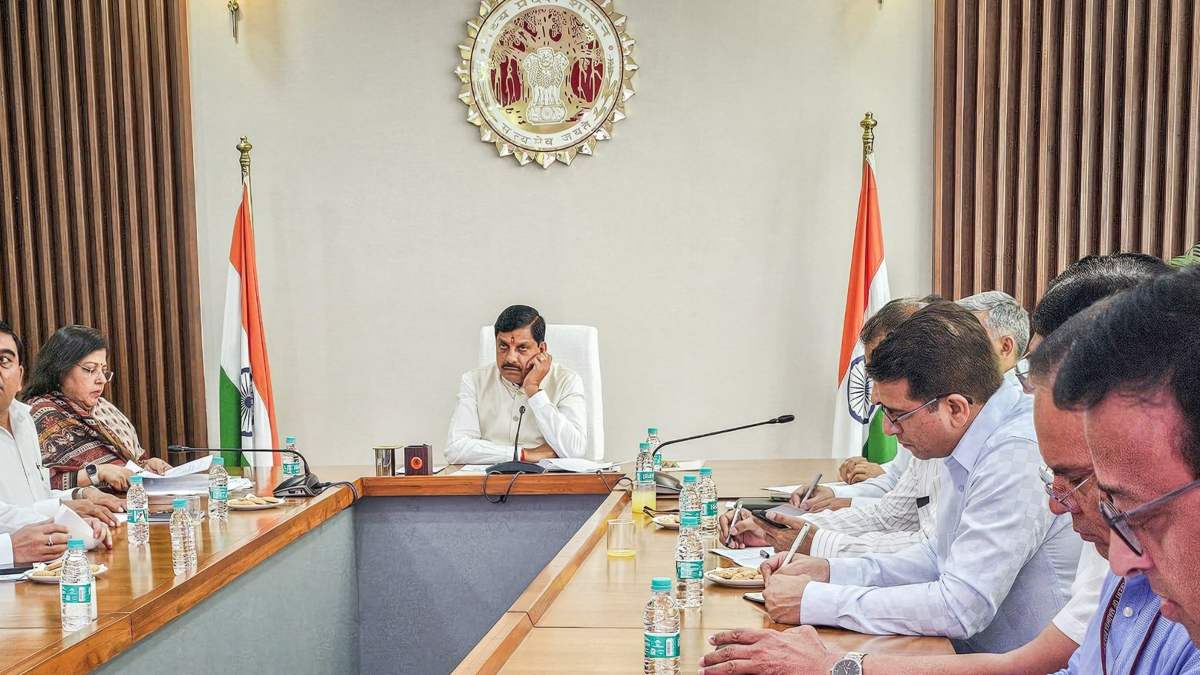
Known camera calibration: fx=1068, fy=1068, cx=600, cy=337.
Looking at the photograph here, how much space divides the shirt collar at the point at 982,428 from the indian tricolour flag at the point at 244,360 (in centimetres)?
387

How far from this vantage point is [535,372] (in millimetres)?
4375

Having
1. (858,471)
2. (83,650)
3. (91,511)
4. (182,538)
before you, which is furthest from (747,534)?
(91,511)

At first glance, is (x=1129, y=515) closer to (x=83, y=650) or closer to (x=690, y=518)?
(x=690, y=518)

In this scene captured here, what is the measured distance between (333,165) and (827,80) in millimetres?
2537

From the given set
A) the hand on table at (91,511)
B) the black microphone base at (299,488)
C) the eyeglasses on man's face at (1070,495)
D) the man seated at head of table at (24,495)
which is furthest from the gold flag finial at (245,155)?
the eyeglasses on man's face at (1070,495)

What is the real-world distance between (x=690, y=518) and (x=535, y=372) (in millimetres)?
2122

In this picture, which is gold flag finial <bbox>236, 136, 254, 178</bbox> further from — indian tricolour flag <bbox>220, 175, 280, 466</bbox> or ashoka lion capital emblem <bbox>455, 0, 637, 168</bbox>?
ashoka lion capital emblem <bbox>455, 0, 637, 168</bbox>

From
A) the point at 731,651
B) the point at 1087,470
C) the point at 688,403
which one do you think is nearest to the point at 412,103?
the point at 688,403

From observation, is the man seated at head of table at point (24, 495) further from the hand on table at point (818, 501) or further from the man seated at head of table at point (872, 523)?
the hand on table at point (818, 501)

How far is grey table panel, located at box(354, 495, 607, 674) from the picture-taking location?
371cm

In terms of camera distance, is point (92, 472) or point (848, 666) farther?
point (92, 472)

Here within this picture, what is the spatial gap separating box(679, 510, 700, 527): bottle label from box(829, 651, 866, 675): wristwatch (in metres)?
0.66

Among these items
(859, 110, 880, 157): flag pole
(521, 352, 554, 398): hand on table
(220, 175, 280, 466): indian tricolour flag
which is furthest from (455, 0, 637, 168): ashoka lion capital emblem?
(521, 352, 554, 398): hand on table

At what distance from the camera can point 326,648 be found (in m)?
3.45
